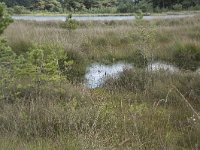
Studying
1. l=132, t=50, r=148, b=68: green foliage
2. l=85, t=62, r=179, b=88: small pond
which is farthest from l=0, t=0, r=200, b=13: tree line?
l=85, t=62, r=179, b=88: small pond

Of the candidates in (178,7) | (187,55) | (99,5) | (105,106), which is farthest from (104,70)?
(99,5)

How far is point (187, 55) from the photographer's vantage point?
50.3ft

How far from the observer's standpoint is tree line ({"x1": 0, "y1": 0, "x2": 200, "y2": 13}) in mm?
57406

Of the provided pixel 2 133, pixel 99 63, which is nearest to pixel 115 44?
pixel 99 63

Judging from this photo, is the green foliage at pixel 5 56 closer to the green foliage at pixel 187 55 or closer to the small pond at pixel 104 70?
the small pond at pixel 104 70

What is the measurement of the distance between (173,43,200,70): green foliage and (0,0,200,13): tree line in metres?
39.6

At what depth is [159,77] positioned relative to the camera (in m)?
11.2

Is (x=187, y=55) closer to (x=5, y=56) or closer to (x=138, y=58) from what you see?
(x=138, y=58)

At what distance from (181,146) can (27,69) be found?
3570mm

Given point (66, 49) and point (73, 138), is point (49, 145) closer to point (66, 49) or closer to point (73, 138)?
point (73, 138)

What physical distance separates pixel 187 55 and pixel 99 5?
57.9 metres

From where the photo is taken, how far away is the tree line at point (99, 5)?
57406 mm

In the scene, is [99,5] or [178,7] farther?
[99,5]

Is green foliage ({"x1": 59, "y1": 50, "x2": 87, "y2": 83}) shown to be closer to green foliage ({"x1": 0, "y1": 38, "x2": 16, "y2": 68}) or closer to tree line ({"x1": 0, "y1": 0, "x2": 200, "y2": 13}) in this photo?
green foliage ({"x1": 0, "y1": 38, "x2": 16, "y2": 68})
